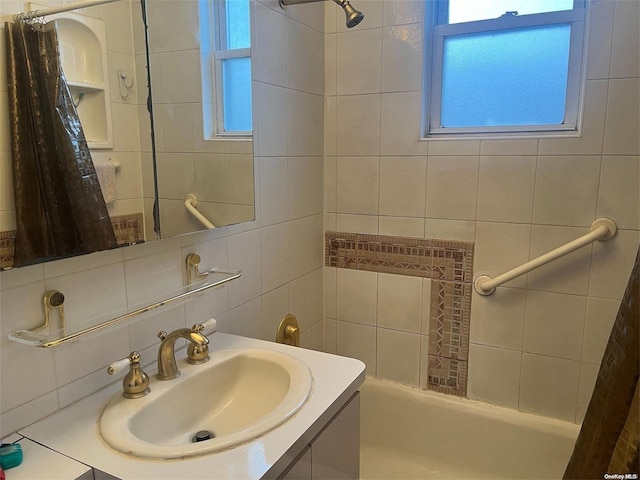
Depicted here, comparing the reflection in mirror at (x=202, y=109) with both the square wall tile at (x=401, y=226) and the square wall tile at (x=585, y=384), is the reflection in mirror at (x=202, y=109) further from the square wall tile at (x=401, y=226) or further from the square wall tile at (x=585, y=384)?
the square wall tile at (x=585, y=384)

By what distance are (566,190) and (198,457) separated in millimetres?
1463

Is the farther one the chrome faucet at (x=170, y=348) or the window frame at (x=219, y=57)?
the window frame at (x=219, y=57)

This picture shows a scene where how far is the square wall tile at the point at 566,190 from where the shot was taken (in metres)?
1.67

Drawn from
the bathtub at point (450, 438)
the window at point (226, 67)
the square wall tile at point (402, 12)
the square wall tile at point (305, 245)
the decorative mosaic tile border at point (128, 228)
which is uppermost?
the square wall tile at point (402, 12)

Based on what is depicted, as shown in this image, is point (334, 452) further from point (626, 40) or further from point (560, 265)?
point (626, 40)

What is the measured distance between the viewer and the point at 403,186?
1.96m

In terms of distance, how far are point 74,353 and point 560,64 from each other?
5.90ft

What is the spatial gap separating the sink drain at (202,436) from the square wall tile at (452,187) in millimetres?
1162

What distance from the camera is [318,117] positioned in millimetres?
2020

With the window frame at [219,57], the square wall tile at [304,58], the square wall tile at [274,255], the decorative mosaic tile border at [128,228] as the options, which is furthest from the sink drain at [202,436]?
the square wall tile at [304,58]

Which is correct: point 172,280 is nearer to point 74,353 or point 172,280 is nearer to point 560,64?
point 74,353

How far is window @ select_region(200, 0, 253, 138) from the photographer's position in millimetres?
1442

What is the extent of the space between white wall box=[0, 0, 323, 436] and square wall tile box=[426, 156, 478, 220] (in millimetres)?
477

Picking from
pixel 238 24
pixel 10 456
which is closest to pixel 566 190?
pixel 238 24
